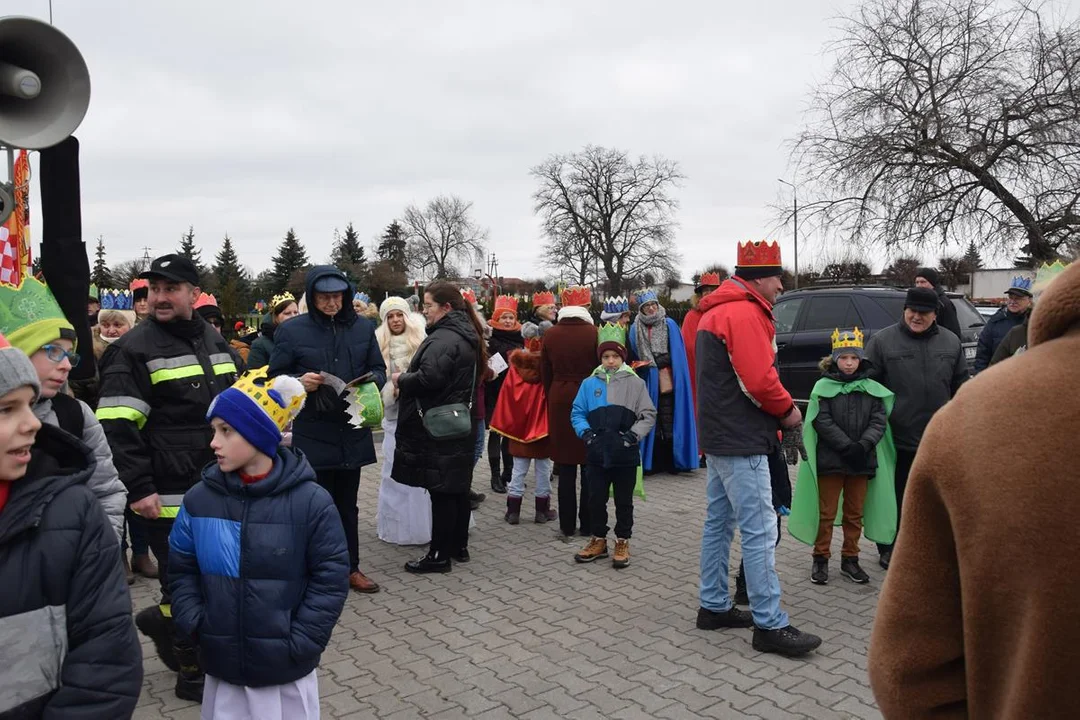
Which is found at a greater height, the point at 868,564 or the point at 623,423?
the point at 623,423

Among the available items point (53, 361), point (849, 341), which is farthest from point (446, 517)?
point (53, 361)

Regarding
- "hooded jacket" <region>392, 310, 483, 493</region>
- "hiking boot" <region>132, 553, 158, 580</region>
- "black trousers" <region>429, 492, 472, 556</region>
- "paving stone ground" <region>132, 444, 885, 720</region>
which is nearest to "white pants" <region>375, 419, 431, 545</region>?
"paving stone ground" <region>132, 444, 885, 720</region>

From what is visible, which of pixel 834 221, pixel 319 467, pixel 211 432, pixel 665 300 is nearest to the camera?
pixel 211 432

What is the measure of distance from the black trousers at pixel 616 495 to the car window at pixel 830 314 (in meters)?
6.96

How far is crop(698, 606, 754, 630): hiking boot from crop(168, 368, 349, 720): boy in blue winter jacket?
103 inches

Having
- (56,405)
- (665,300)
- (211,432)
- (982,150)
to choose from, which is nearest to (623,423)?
(211,432)

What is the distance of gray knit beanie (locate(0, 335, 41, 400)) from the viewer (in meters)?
2.20

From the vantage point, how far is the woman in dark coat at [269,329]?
21.8 feet

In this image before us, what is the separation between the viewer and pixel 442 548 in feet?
20.3

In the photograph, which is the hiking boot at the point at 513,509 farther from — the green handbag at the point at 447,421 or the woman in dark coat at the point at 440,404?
the green handbag at the point at 447,421

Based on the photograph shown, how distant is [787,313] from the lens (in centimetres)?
1320

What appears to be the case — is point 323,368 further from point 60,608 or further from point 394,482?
point 60,608

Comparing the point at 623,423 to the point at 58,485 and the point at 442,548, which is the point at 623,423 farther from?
the point at 58,485

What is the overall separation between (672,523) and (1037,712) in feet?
21.1
